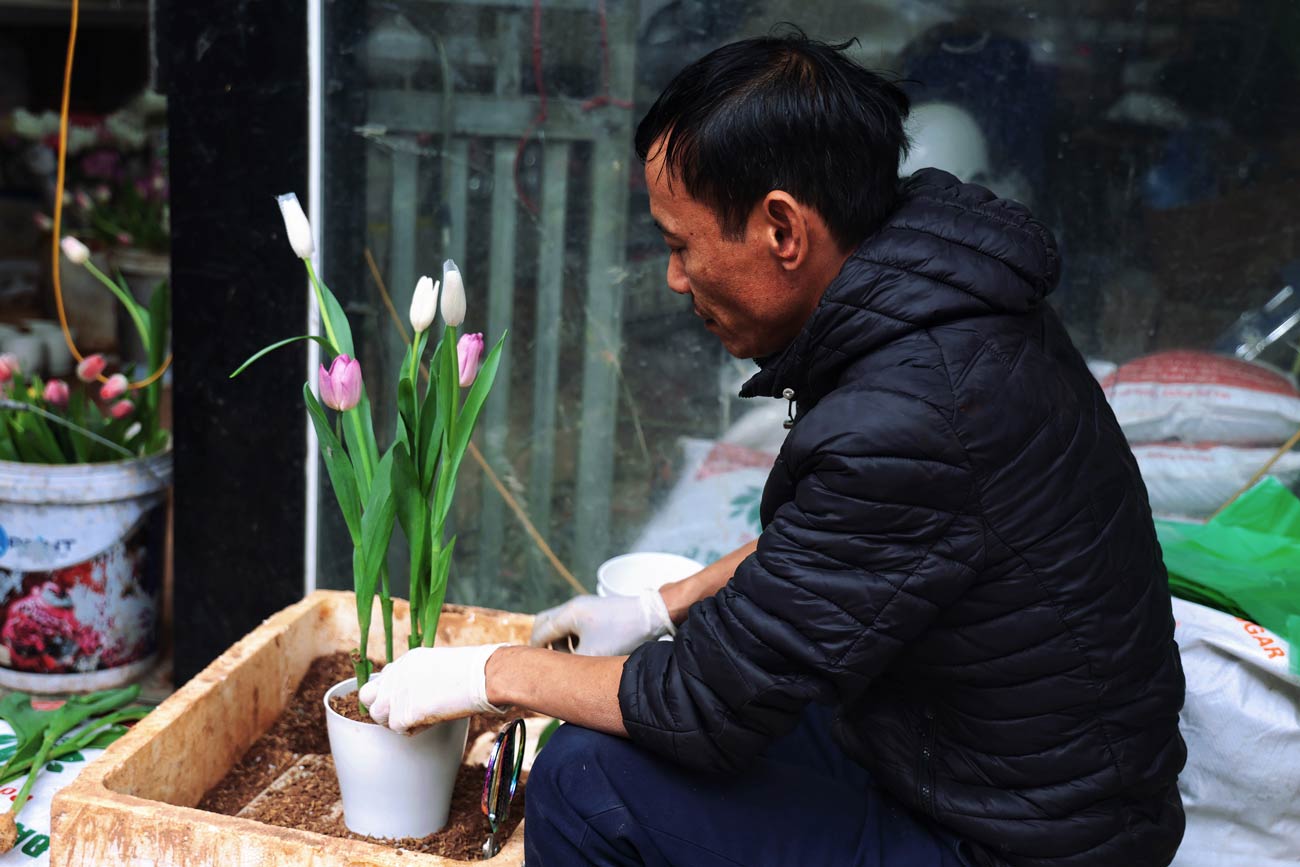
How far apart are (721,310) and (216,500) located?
1493 mm

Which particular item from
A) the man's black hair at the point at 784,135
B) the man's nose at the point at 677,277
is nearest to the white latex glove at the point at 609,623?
the man's nose at the point at 677,277

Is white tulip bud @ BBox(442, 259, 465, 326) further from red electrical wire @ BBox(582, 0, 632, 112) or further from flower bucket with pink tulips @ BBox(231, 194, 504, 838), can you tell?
red electrical wire @ BBox(582, 0, 632, 112)

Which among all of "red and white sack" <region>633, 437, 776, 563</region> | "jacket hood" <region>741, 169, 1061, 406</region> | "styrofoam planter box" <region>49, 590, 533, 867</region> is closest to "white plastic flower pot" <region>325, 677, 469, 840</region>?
"styrofoam planter box" <region>49, 590, 533, 867</region>

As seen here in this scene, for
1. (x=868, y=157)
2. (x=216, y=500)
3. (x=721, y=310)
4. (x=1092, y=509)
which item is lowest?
(x=216, y=500)

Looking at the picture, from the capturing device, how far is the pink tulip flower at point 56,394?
2.47m

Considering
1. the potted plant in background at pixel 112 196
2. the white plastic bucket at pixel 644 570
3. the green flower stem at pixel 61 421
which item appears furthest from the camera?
the potted plant in background at pixel 112 196

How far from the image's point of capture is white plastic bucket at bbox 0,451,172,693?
241 cm

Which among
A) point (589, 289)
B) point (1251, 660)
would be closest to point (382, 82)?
point (589, 289)

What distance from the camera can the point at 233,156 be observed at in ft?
7.64

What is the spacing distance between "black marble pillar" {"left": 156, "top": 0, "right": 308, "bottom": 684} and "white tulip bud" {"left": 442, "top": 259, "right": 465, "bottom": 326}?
878 mm

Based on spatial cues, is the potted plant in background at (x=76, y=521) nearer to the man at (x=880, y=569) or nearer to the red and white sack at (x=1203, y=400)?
the man at (x=880, y=569)

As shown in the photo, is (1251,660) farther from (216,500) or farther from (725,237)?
(216,500)

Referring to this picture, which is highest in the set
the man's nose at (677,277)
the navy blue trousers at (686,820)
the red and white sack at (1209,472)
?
the man's nose at (677,277)

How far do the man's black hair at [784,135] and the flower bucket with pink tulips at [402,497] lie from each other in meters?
0.41
